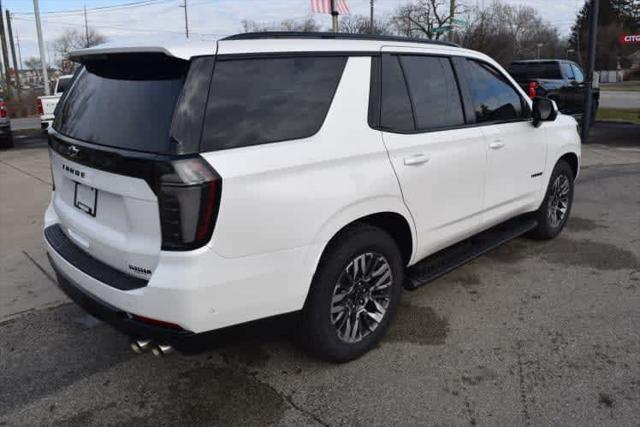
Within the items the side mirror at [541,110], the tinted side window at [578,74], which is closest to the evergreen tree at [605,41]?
the tinted side window at [578,74]

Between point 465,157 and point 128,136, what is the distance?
7.44ft

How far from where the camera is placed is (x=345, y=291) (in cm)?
312

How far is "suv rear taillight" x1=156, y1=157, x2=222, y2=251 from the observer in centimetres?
236

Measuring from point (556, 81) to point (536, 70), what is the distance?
2.33ft

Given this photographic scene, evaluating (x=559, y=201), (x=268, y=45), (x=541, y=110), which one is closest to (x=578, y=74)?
(x=559, y=201)

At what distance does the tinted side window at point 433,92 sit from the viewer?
3.55 m

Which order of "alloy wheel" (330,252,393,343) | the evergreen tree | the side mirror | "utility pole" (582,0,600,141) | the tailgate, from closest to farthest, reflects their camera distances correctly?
the tailgate
"alloy wheel" (330,252,393,343)
the side mirror
"utility pole" (582,0,600,141)
the evergreen tree

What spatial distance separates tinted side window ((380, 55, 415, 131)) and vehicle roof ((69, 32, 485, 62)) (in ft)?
0.43

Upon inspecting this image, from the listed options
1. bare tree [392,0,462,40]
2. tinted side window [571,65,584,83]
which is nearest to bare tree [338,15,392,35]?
bare tree [392,0,462,40]

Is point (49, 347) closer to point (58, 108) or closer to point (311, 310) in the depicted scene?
point (58, 108)

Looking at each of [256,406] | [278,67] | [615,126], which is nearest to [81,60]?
[278,67]

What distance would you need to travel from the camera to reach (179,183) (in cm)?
235

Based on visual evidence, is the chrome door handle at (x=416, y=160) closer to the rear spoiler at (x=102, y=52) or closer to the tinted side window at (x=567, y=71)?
the rear spoiler at (x=102, y=52)

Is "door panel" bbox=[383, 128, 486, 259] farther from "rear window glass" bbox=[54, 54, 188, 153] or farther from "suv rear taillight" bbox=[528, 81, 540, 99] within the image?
"suv rear taillight" bbox=[528, 81, 540, 99]
